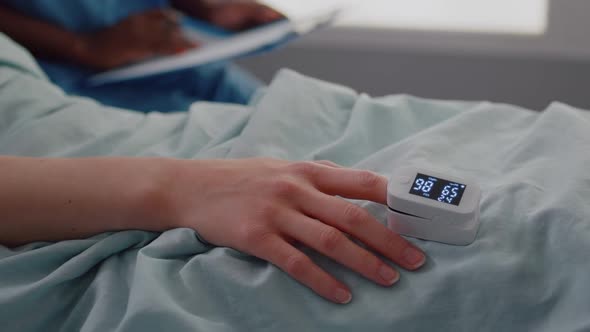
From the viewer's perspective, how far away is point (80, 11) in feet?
5.46

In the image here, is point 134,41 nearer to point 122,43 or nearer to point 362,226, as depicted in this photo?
point 122,43

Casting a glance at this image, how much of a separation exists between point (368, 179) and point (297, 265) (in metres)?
0.12

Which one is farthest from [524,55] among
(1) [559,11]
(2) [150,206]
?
(2) [150,206]

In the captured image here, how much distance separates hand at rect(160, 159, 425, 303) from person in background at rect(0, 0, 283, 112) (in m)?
0.75

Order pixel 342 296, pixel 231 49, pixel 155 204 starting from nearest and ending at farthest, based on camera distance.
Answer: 1. pixel 342 296
2. pixel 155 204
3. pixel 231 49

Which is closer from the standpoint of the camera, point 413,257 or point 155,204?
point 413,257

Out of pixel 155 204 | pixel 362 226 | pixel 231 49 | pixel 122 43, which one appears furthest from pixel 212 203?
pixel 122 43

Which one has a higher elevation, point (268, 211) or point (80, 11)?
point (268, 211)

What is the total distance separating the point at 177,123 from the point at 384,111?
29 cm

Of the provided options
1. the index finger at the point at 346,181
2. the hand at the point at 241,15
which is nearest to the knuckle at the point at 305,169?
the index finger at the point at 346,181

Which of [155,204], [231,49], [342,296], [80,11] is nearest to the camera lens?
[342,296]

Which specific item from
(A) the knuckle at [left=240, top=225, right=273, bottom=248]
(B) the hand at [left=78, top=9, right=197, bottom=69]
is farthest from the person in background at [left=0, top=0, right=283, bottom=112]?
(A) the knuckle at [left=240, top=225, right=273, bottom=248]

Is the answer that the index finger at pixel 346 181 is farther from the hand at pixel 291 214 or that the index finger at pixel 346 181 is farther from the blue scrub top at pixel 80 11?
the blue scrub top at pixel 80 11

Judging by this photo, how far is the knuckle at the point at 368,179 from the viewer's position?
2.47 feet
